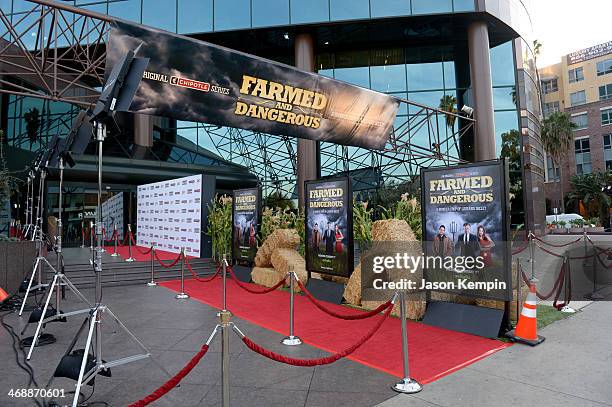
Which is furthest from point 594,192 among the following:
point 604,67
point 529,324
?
point 529,324

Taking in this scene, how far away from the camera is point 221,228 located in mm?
13969

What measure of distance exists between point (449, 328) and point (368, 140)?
19.2ft

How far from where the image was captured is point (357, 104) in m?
10.0

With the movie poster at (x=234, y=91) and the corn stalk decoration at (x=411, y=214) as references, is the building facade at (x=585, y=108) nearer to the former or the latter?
the corn stalk decoration at (x=411, y=214)

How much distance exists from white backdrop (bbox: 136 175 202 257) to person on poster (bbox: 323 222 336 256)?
7.77 metres

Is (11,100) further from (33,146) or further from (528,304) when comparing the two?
(528,304)

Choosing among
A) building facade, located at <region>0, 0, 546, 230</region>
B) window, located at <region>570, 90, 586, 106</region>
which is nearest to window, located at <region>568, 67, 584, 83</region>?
window, located at <region>570, 90, 586, 106</region>

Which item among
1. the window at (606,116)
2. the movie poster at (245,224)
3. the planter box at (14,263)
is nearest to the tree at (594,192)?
the window at (606,116)

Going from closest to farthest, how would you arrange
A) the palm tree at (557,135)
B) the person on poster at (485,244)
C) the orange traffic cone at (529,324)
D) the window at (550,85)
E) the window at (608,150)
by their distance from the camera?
1. the orange traffic cone at (529,324)
2. the person on poster at (485,244)
3. the palm tree at (557,135)
4. the window at (608,150)
5. the window at (550,85)

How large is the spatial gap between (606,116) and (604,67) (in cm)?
874

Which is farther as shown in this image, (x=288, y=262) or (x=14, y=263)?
(x=288, y=262)

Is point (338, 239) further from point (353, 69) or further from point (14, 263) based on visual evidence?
point (353, 69)

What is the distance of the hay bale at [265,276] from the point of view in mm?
10414

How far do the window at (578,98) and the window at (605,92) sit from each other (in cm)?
232
